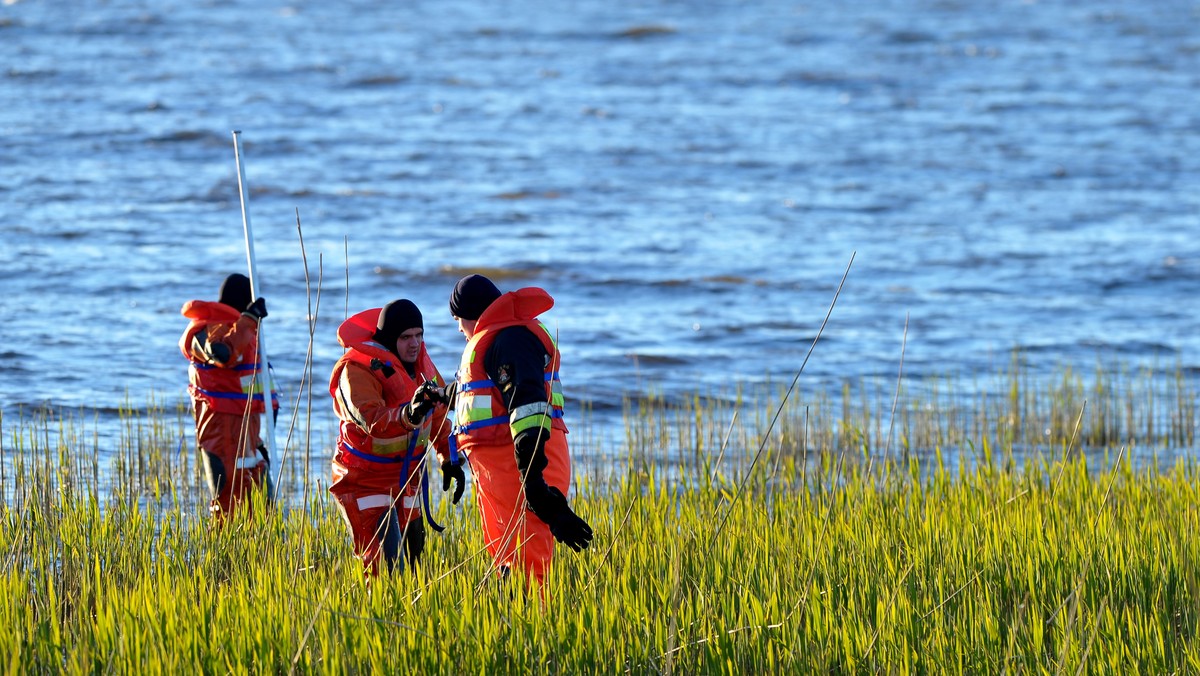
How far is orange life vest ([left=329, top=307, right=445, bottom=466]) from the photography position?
660 cm

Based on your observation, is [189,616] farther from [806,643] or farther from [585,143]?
[585,143]

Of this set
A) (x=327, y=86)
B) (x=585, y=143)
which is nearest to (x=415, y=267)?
(x=585, y=143)

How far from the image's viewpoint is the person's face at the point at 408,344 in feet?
22.0

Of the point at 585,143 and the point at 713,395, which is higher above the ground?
the point at 585,143

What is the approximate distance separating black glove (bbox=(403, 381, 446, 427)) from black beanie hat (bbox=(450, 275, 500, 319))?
0.40 meters

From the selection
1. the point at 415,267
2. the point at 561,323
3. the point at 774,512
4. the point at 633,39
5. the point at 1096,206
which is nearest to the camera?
the point at 774,512

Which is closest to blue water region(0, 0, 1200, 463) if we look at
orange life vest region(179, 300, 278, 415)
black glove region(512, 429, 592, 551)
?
orange life vest region(179, 300, 278, 415)

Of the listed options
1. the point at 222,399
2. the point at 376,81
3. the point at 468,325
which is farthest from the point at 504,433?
the point at 376,81

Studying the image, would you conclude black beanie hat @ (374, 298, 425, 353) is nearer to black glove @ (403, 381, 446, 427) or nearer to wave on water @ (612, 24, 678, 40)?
black glove @ (403, 381, 446, 427)

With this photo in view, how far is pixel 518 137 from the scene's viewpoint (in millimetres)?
29969

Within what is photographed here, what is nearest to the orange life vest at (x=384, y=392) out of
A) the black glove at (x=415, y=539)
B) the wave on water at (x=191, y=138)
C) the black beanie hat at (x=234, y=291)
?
the black glove at (x=415, y=539)

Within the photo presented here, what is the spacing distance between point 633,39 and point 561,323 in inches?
938

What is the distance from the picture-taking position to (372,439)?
6688mm

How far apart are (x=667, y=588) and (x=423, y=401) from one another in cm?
120
